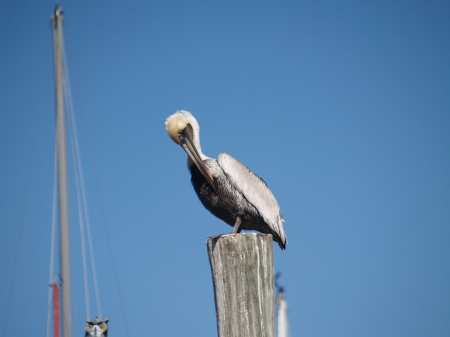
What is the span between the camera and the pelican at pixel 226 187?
5.56 m

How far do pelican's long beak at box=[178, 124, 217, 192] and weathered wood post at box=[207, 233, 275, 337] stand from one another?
1.89 m

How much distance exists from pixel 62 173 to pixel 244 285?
5.80 m

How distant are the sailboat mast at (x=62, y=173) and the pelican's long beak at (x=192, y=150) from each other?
318 centimetres

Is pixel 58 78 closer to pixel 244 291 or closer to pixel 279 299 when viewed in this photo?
pixel 244 291

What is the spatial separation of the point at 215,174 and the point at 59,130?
402 cm

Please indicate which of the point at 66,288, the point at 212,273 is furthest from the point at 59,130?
the point at 212,273

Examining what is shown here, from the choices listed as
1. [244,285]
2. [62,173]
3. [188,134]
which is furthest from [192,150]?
[62,173]

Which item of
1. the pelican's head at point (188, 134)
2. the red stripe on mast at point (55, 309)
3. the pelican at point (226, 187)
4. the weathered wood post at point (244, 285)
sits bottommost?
the weathered wood post at point (244, 285)

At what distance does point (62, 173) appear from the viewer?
866 cm

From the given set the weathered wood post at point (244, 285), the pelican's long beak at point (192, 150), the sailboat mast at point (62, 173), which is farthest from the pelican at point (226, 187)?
the sailboat mast at point (62, 173)

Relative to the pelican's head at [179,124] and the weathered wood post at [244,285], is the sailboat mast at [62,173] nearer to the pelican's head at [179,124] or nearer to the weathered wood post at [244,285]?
the pelican's head at [179,124]

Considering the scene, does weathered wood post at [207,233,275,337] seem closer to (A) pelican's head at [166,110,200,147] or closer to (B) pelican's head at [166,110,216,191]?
(B) pelican's head at [166,110,216,191]

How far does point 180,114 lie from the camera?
5898 millimetres

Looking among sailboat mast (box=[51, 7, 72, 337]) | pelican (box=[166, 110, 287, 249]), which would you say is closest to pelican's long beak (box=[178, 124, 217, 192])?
pelican (box=[166, 110, 287, 249])
